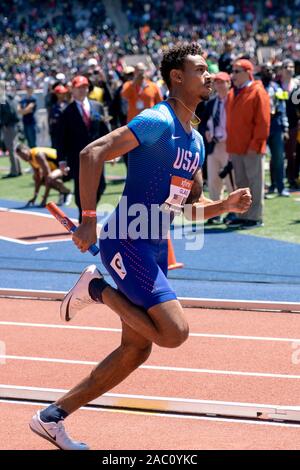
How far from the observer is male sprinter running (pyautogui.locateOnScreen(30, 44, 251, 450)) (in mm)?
5070

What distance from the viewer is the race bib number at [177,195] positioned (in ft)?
17.6

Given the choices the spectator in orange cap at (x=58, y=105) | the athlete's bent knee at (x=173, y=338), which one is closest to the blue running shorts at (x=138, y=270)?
the athlete's bent knee at (x=173, y=338)

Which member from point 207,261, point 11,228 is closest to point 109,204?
point 11,228

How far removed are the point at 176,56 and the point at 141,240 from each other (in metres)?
1.07

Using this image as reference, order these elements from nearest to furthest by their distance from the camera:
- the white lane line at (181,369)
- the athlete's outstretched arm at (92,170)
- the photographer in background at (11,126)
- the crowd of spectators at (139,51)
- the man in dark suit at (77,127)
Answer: the athlete's outstretched arm at (92,170) → the white lane line at (181,369) → the man in dark suit at (77,127) → the crowd of spectators at (139,51) → the photographer in background at (11,126)

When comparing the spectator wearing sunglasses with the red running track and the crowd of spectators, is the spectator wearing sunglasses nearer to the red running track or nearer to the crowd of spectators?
the crowd of spectators

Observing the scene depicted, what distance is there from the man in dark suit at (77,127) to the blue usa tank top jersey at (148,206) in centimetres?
810

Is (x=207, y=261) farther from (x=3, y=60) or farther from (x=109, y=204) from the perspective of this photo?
(x=3, y=60)

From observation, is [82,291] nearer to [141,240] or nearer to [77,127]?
[141,240]

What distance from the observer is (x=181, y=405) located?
6.09m

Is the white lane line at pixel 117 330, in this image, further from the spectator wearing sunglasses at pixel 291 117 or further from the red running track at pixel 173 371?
the spectator wearing sunglasses at pixel 291 117

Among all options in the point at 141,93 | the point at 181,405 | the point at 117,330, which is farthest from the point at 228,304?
the point at 141,93

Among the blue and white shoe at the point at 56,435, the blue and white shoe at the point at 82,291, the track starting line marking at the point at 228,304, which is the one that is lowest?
the track starting line marking at the point at 228,304
